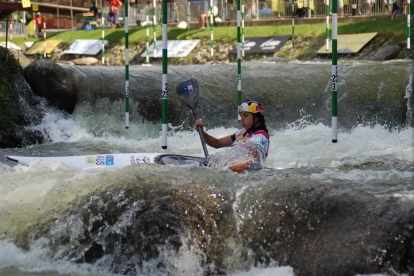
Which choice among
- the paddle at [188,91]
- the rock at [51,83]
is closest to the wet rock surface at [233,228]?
the paddle at [188,91]

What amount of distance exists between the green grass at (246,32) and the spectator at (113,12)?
57cm

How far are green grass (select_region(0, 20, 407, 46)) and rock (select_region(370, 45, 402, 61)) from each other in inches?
26.4

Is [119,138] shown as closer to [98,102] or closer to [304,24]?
[98,102]

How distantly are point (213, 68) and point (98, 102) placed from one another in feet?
8.68

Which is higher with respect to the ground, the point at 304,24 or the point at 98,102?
the point at 304,24

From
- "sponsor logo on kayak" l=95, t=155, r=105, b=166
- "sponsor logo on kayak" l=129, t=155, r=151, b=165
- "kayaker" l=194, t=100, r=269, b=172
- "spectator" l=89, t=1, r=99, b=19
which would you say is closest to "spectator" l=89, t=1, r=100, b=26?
"spectator" l=89, t=1, r=99, b=19

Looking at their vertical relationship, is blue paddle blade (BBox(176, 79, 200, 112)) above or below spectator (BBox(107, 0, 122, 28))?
below

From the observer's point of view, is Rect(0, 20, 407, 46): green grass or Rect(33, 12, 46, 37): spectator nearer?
Rect(0, 20, 407, 46): green grass

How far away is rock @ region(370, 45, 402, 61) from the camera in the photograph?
46.2ft

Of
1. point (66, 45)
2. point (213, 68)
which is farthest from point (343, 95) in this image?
point (66, 45)

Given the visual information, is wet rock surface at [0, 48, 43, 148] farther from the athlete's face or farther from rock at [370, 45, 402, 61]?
rock at [370, 45, 402, 61]

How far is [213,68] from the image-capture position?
11.8 meters

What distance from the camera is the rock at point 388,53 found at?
14.1 meters

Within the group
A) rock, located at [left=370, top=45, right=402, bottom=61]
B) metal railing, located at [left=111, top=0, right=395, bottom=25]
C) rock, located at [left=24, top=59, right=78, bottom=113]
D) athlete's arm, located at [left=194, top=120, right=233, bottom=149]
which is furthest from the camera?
metal railing, located at [left=111, top=0, right=395, bottom=25]
